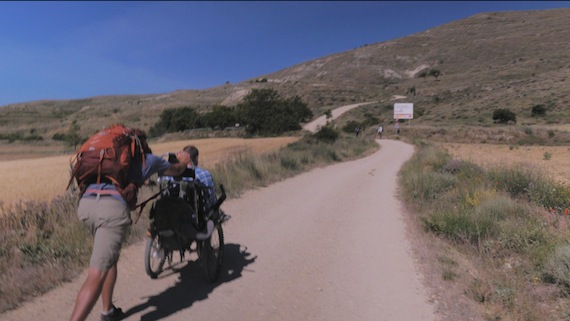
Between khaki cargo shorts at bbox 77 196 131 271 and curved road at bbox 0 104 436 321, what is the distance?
0.99m

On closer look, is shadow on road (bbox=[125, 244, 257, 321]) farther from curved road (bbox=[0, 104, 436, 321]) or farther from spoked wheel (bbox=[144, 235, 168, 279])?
spoked wheel (bbox=[144, 235, 168, 279])

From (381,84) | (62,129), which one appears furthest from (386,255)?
(381,84)

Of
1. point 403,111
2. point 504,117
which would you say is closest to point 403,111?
point 403,111

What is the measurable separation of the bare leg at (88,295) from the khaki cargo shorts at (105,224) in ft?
0.20

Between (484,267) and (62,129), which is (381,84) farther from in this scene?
(484,267)

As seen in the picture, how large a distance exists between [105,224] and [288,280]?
247cm

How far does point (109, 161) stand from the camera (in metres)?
3.51

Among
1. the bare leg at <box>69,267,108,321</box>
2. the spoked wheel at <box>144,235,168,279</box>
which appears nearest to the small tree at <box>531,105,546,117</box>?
the spoked wheel at <box>144,235,168,279</box>

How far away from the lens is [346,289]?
4891 mm

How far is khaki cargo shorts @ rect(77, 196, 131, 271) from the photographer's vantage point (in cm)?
344

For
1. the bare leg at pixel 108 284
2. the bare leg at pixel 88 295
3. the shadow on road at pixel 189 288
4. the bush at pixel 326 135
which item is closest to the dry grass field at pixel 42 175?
the bush at pixel 326 135

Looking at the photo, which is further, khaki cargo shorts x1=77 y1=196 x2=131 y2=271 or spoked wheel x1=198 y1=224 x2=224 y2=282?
spoked wheel x1=198 y1=224 x2=224 y2=282

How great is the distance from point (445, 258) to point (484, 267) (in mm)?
585

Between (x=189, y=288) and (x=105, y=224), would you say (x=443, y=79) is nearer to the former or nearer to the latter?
(x=189, y=288)
